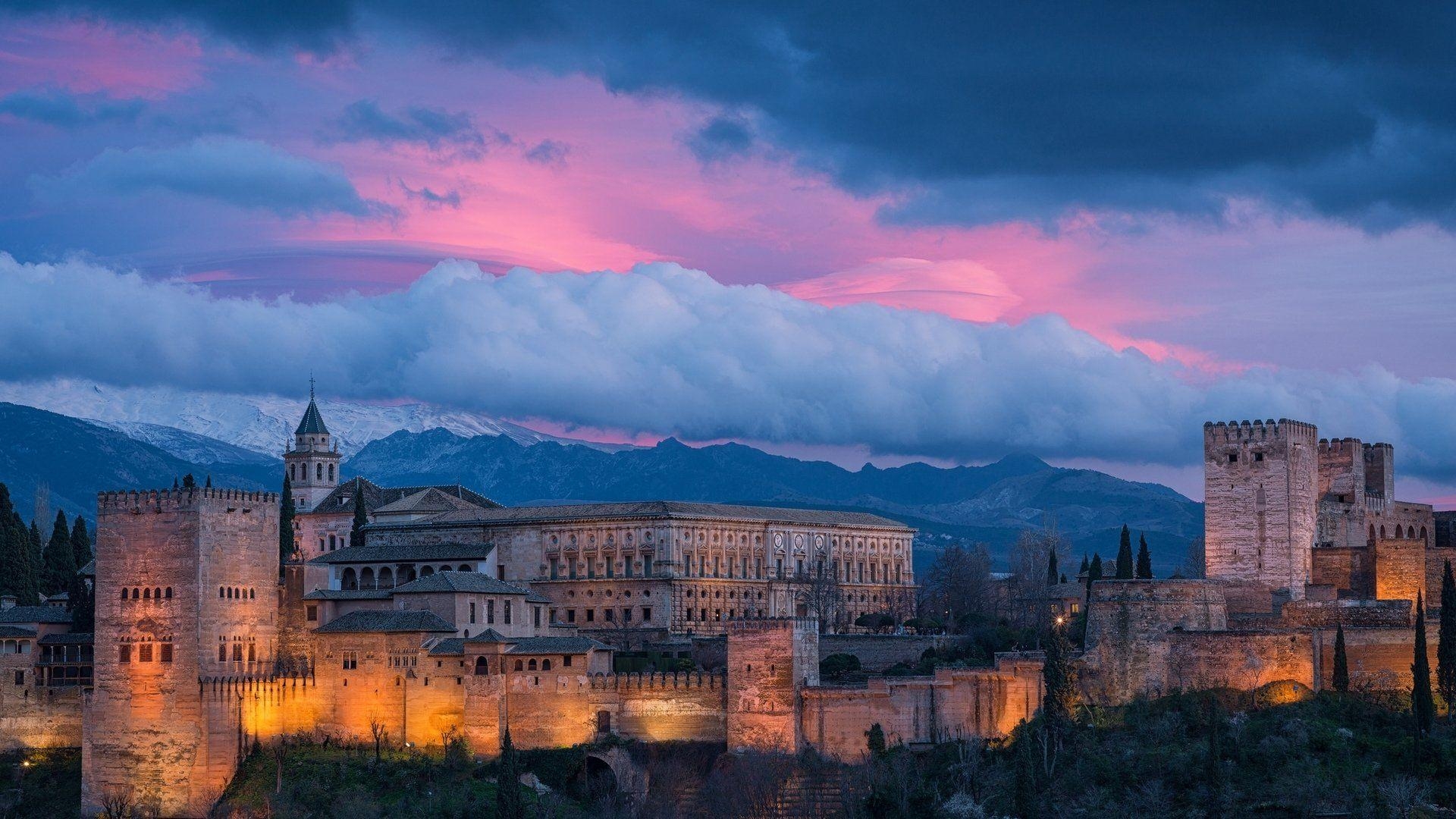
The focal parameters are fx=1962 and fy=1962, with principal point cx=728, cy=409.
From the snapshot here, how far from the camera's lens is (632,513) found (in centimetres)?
11681

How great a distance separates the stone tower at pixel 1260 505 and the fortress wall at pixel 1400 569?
310 centimetres

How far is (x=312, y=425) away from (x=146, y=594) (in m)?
70.5

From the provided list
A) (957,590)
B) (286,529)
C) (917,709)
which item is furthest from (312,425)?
(917,709)

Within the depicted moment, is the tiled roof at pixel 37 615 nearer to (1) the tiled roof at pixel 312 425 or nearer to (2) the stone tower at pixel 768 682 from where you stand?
(2) the stone tower at pixel 768 682

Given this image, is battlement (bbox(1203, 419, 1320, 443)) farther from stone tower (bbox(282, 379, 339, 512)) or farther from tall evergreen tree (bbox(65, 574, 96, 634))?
stone tower (bbox(282, 379, 339, 512))

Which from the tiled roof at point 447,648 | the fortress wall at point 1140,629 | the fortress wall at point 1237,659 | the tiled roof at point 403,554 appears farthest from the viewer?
the tiled roof at point 403,554

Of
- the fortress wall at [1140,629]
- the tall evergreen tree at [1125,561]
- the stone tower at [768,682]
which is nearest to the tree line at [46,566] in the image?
the stone tower at [768,682]

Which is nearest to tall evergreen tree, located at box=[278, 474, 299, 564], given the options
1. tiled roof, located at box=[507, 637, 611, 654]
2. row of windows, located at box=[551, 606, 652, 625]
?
row of windows, located at box=[551, 606, 652, 625]

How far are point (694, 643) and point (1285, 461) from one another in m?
34.2

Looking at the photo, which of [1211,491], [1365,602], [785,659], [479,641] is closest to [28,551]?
[479,641]

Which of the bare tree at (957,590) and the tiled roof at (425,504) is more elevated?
the tiled roof at (425,504)

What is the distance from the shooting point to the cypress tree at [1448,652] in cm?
6594

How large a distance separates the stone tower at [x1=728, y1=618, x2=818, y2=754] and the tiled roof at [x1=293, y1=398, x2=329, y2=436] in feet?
251

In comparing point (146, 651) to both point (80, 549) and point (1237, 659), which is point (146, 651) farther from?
point (1237, 659)
